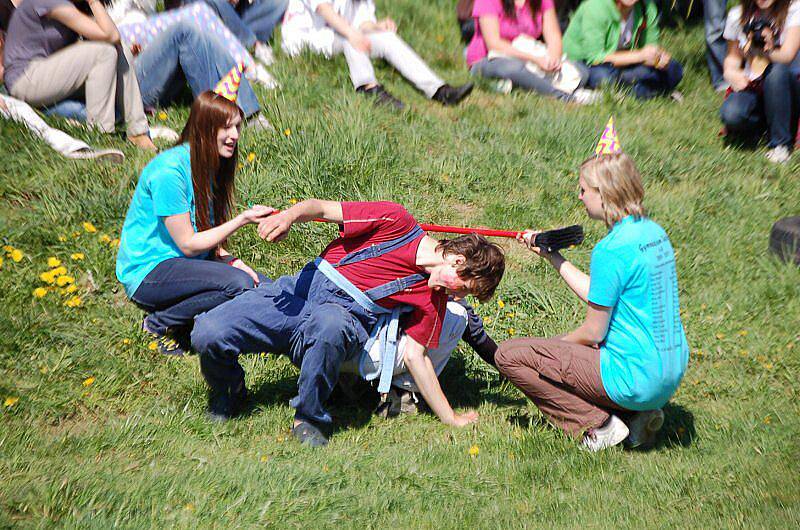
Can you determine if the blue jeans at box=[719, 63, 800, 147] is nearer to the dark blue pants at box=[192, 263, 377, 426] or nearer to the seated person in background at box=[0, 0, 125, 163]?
the dark blue pants at box=[192, 263, 377, 426]

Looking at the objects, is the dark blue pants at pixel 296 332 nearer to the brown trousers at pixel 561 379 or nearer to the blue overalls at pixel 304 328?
the blue overalls at pixel 304 328

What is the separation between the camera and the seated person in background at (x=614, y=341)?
140 inches

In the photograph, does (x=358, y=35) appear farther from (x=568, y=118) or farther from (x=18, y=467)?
(x=18, y=467)

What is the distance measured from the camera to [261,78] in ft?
21.3

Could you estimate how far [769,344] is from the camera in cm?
484

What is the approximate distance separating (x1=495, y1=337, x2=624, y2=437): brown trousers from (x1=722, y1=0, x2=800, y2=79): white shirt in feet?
13.1

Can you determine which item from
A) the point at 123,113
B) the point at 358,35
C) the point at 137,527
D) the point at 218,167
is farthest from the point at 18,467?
the point at 358,35

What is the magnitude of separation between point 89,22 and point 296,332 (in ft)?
9.52

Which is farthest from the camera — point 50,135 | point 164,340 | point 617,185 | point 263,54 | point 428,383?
point 263,54

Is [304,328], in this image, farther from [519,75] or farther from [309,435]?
[519,75]

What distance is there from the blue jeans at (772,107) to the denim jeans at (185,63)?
3864 millimetres

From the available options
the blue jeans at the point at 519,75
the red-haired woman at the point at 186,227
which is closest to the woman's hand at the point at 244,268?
the red-haired woman at the point at 186,227

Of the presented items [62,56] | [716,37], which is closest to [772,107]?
[716,37]

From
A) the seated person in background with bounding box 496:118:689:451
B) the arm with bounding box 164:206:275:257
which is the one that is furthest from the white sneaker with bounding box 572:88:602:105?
the arm with bounding box 164:206:275:257
